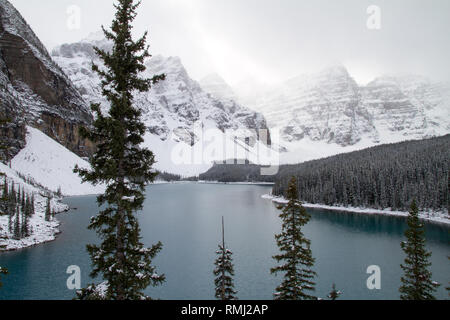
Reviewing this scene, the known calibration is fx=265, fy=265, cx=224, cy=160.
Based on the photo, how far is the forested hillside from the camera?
77125 mm

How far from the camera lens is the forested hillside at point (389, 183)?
253 feet

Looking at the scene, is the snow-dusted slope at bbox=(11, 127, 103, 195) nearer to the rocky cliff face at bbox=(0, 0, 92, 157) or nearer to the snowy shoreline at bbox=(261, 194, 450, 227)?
the rocky cliff face at bbox=(0, 0, 92, 157)

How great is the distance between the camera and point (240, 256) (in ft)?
136

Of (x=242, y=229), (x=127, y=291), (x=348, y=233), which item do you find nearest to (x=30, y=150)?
(x=242, y=229)

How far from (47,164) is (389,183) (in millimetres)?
147885

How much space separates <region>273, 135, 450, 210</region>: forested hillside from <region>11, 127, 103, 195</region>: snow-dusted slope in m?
106

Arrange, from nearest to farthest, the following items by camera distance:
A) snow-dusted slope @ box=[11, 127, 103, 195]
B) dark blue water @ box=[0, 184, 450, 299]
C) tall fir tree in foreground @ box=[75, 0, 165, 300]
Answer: tall fir tree in foreground @ box=[75, 0, 165, 300], dark blue water @ box=[0, 184, 450, 299], snow-dusted slope @ box=[11, 127, 103, 195]
